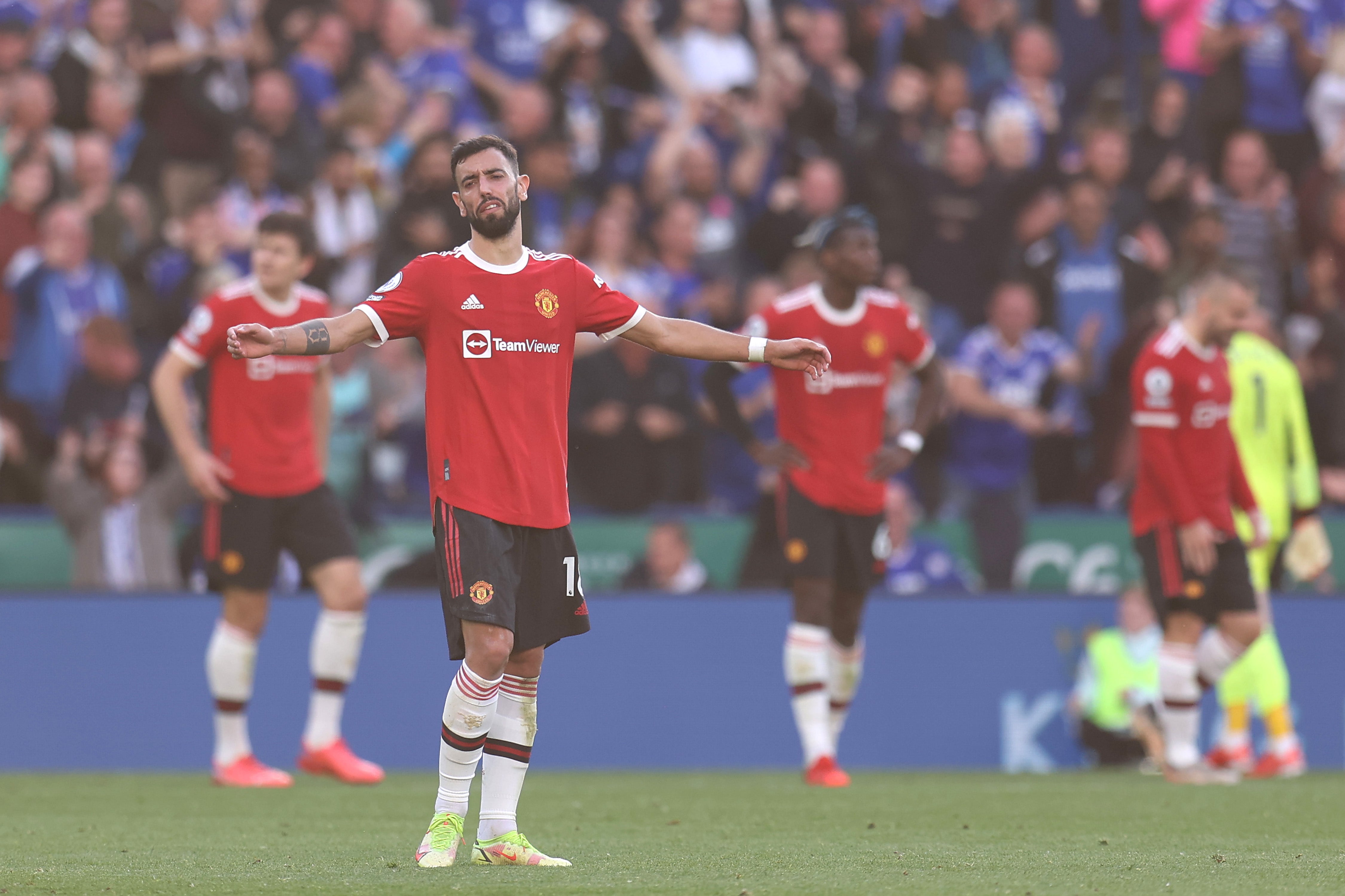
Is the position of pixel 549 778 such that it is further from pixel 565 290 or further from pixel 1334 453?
pixel 1334 453

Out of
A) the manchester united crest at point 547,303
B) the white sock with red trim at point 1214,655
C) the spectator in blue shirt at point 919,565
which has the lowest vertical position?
the white sock with red trim at point 1214,655

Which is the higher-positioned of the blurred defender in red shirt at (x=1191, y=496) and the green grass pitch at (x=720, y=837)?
the blurred defender in red shirt at (x=1191, y=496)

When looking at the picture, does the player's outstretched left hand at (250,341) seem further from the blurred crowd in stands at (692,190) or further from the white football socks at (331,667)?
the blurred crowd in stands at (692,190)

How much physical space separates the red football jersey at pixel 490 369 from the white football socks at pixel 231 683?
13.3ft

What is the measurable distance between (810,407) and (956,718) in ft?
10.7

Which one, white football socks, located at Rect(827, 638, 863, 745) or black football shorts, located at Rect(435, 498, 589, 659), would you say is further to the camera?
white football socks, located at Rect(827, 638, 863, 745)

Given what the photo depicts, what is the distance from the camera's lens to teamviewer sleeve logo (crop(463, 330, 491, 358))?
6512 millimetres

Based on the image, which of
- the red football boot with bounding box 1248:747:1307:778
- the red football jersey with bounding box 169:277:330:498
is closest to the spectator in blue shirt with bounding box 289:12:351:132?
the red football jersey with bounding box 169:277:330:498

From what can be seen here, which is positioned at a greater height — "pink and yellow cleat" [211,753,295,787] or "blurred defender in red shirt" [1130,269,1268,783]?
"blurred defender in red shirt" [1130,269,1268,783]

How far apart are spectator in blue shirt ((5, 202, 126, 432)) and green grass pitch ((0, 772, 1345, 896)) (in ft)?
12.6

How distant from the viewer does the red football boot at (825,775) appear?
10.1 metres

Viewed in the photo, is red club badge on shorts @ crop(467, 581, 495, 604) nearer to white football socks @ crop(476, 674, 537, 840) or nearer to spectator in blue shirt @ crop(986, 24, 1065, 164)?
white football socks @ crop(476, 674, 537, 840)

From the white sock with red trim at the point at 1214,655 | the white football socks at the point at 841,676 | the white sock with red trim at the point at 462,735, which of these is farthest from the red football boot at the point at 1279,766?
the white sock with red trim at the point at 462,735

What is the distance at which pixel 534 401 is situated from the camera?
657cm
